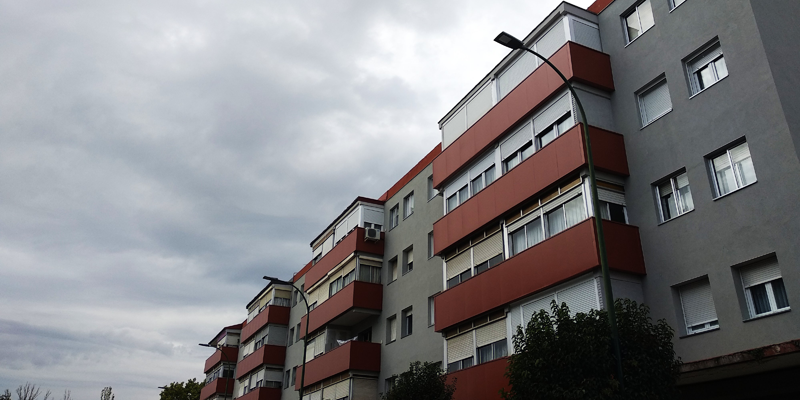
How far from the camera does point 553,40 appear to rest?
19.9 meters

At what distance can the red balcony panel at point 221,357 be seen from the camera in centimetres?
5688

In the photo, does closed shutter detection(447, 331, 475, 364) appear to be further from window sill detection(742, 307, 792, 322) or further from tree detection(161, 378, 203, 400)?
tree detection(161, 378, 203, 400)

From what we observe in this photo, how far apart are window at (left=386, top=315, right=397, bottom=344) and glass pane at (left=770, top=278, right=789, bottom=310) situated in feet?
60.5

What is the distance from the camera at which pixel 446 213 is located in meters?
24.4

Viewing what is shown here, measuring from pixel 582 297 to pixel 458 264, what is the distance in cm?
702

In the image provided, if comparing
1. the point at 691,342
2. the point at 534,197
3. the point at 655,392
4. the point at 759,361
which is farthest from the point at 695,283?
the point at 534,197

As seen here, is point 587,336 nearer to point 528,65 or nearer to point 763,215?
point 763,215

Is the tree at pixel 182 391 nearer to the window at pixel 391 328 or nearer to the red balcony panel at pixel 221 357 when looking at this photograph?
the red balcony panel at pixel 221 357

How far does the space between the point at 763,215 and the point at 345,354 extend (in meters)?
20.3

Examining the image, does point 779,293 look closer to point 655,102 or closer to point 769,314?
point 769,314

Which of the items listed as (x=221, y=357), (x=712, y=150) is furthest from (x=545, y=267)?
(x=221, y=357)

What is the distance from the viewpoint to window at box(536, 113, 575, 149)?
18.5 metres

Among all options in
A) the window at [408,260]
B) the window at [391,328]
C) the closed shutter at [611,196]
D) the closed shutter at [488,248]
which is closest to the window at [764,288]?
the closed shutter at [611,196]

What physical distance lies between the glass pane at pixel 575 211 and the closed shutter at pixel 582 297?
5.82 feet
